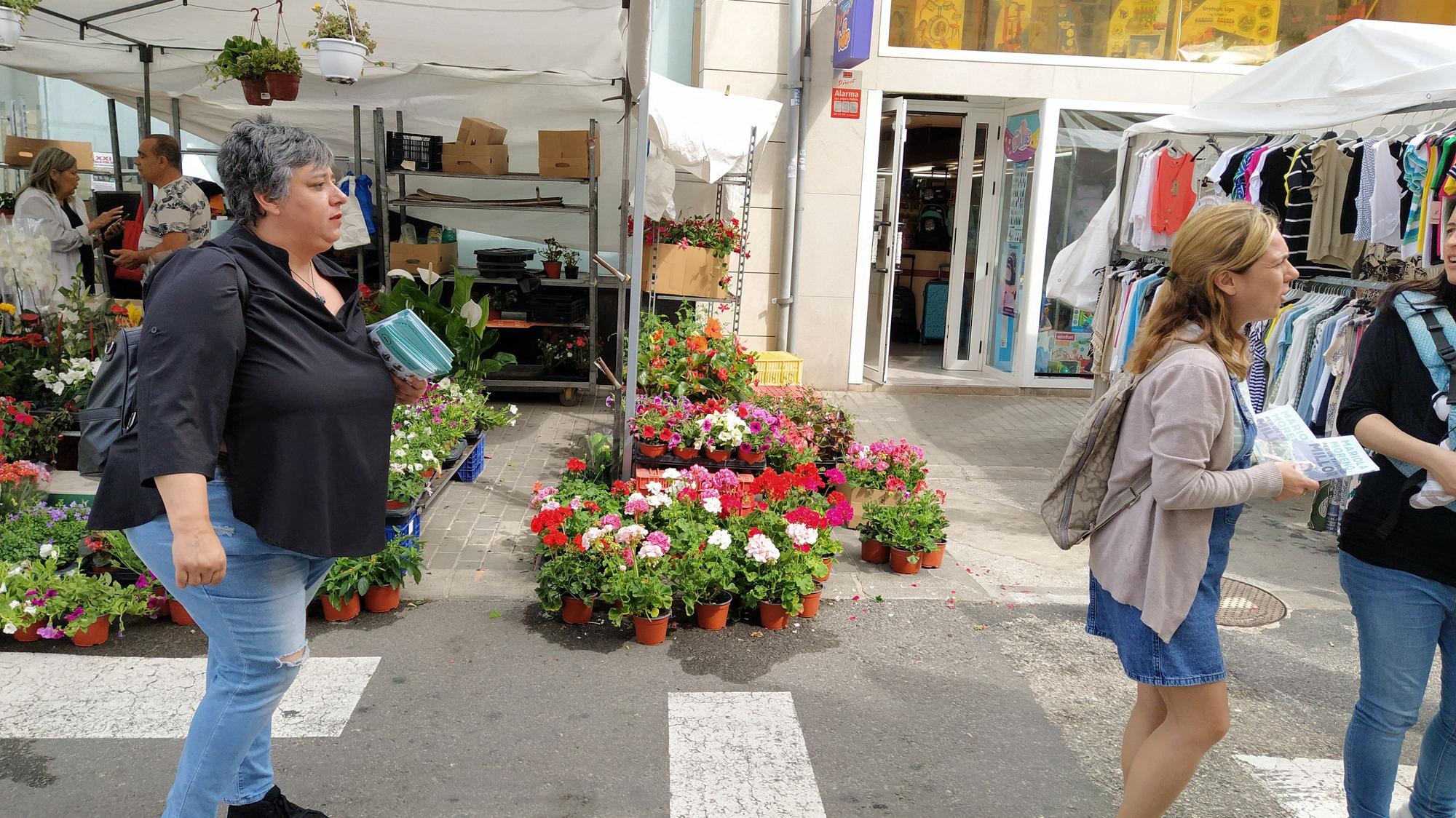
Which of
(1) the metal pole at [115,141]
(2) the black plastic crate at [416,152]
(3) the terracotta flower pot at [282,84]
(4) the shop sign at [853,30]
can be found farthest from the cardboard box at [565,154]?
(1) the metal pole at [115,141]

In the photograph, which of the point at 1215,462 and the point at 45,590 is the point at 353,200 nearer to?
the point at 45,590

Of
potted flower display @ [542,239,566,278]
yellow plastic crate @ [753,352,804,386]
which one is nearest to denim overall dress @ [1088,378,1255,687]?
yellow plastic crate @ [753,352,804,386]

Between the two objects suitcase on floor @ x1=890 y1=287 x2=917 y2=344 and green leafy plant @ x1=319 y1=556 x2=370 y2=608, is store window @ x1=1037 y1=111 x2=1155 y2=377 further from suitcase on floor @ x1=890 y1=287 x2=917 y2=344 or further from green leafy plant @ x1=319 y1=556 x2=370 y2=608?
green leafy plant @ x1=319 y1=556 x2=370 y2=608

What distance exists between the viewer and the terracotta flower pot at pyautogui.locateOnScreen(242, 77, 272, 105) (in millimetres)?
6934

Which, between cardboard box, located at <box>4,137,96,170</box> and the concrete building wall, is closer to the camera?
cardboard box, located at <box>4,137,96,170</box>

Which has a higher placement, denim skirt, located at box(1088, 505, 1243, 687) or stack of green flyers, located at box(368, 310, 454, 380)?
stack of green flyers, located at box(368, 310, 454, 380)

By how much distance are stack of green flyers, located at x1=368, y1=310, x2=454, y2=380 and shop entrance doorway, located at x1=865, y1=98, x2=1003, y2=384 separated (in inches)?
316

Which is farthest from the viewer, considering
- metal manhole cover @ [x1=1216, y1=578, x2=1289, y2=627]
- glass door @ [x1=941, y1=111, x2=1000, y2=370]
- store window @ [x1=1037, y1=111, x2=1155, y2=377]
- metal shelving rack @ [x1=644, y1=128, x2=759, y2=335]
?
glass door @ [x1=941, y1=111, x2=1000, y2=370]

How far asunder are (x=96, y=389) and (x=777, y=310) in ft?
26.5

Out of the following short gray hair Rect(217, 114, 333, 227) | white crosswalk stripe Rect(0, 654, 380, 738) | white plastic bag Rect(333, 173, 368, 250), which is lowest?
white crosswalk stripe Rect(0, 654, 380, 738)

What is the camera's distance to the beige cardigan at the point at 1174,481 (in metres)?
2.31

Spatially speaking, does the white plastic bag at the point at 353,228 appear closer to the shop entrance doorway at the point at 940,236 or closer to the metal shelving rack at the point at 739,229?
the metal shelving rack at the point at 739,229

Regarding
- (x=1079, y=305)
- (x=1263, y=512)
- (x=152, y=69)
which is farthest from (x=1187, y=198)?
(x=152, y=69)

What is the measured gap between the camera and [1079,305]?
8.48 m
